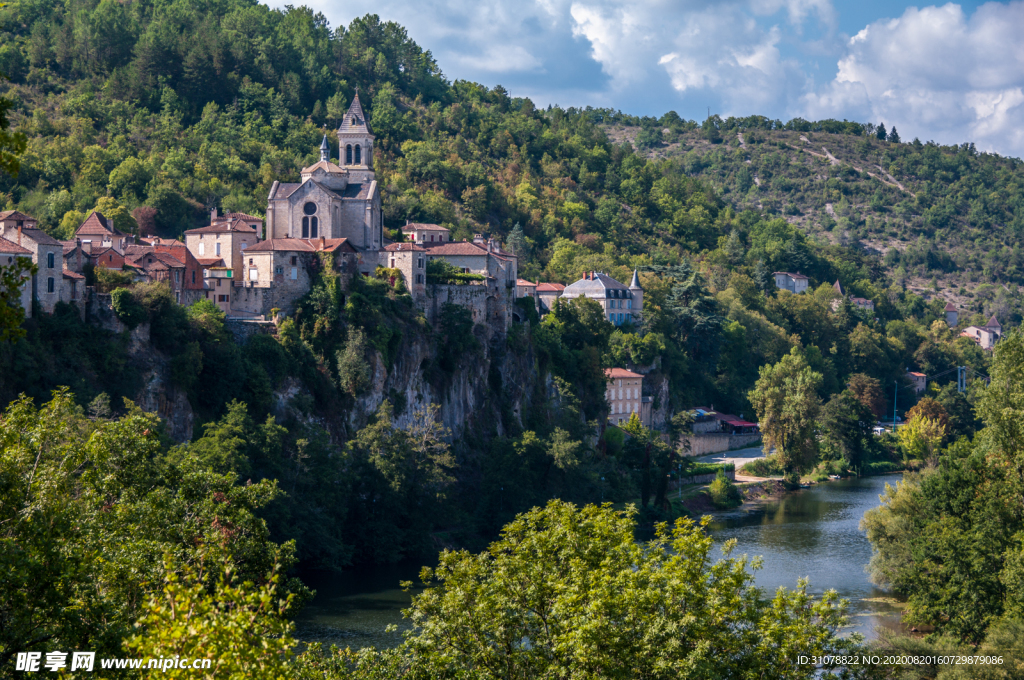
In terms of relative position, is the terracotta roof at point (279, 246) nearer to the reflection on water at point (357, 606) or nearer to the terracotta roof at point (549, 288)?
the reflection on water at point (357, 606)

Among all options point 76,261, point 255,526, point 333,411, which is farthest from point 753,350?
point 255,526

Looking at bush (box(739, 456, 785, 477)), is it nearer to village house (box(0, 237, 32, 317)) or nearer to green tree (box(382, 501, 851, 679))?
village house (box(0, 237, 32, 317))

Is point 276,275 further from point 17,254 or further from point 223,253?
point 17,254

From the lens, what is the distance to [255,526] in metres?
31.9

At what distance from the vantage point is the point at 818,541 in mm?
72500

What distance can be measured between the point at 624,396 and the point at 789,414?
1705 centimetres

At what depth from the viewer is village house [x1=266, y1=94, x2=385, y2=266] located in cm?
8644

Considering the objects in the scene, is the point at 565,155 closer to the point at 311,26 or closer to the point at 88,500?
the point at 311,26

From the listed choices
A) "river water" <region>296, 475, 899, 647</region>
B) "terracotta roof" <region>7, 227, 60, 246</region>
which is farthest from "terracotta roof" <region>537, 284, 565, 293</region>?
"terracotta roof" <region>7, 227, 60, 246</region>

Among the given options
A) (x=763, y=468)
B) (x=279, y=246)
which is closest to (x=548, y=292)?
(x=763, y=468)

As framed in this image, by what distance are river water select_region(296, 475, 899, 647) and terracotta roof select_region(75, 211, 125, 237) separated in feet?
112

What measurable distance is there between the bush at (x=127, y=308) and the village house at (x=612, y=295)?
2473 inches

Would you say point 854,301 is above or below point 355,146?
below

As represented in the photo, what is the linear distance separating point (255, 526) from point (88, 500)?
17.3 feet
